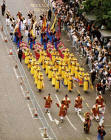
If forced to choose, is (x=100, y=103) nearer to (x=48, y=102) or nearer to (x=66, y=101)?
(x=66, y=101)

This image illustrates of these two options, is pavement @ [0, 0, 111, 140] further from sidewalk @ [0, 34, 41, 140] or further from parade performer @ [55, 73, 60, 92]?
parade performer @ [55, 73, 60, 92]

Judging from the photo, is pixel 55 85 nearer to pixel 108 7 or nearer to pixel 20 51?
pixel 20 51

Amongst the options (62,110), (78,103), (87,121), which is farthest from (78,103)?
(87,121)

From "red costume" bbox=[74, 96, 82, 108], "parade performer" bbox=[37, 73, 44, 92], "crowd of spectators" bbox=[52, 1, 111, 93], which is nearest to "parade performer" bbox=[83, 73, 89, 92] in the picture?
"crowd of spectators" bbox=[52, 1, 111, 93]

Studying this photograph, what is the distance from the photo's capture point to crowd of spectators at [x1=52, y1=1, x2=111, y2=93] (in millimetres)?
53875

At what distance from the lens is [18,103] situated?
50125 millimetres

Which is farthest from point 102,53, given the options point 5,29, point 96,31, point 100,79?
point 5,29

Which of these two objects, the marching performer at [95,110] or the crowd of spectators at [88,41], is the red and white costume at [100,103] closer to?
the marching performer at [95,110]

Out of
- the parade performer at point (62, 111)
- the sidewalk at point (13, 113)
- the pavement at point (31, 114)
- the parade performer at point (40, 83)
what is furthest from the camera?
the parade performer at point (40, 83)

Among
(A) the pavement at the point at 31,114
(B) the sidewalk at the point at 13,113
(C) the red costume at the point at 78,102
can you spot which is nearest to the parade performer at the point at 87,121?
(A) the pavement at the point at 31,114

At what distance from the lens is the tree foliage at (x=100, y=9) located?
202 ft

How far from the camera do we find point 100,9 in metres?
63.3

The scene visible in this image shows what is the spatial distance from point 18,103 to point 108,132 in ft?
26.9

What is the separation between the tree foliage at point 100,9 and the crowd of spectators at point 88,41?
44.7 inches
